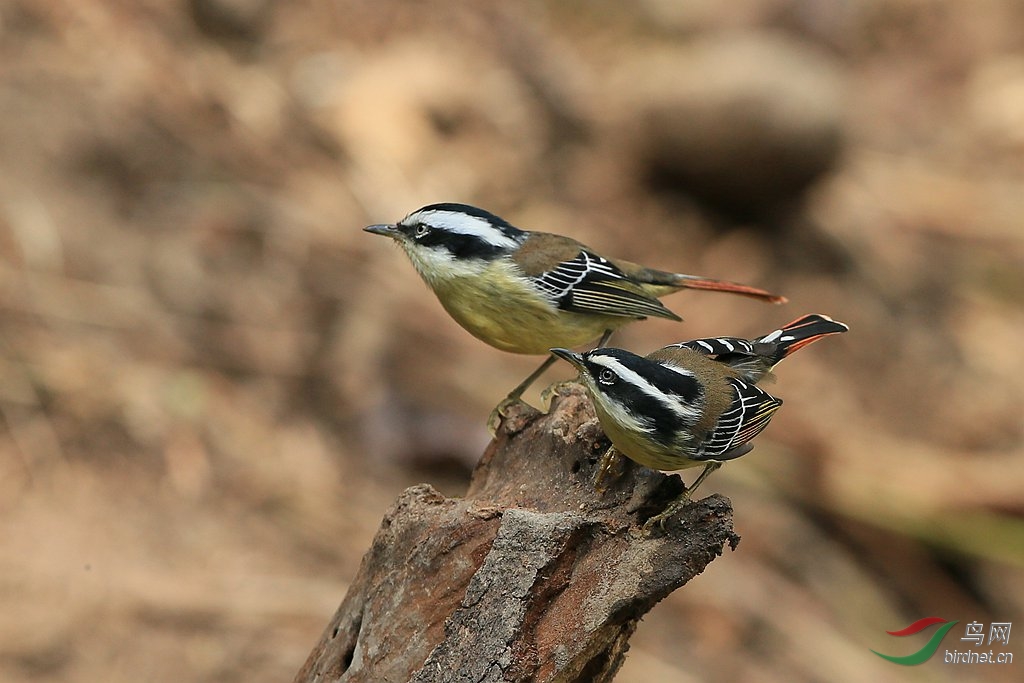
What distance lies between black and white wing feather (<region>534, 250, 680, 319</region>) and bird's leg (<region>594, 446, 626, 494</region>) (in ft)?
4.58

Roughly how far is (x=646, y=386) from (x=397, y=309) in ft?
17.9

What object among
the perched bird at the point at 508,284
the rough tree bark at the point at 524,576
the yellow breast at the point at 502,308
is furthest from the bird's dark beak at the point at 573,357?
the yellow breast at the point at 502,308

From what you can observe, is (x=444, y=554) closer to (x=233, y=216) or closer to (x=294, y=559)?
(x=294, y=559)

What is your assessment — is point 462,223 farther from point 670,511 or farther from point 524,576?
point 524,576

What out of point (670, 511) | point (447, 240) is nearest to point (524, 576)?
point (670, 511)

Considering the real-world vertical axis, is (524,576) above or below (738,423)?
below

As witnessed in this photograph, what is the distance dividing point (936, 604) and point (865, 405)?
6.43 ft

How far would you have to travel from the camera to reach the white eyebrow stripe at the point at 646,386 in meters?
3.73

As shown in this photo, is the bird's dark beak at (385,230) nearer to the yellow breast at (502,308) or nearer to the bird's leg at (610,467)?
the yellow breast at (502,308)

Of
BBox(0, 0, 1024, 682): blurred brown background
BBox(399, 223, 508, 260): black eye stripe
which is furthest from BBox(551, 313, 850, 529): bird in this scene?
BBox(0, 0, 1024, 682): blurred brown background

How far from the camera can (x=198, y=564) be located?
Result: 6879 millimetres

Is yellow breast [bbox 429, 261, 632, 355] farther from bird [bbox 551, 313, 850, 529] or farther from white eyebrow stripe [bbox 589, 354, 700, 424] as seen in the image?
white eyebrow stripe [bbox 589, 354, 700, 424]

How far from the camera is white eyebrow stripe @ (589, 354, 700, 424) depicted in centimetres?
373

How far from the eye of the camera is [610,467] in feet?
12.1
